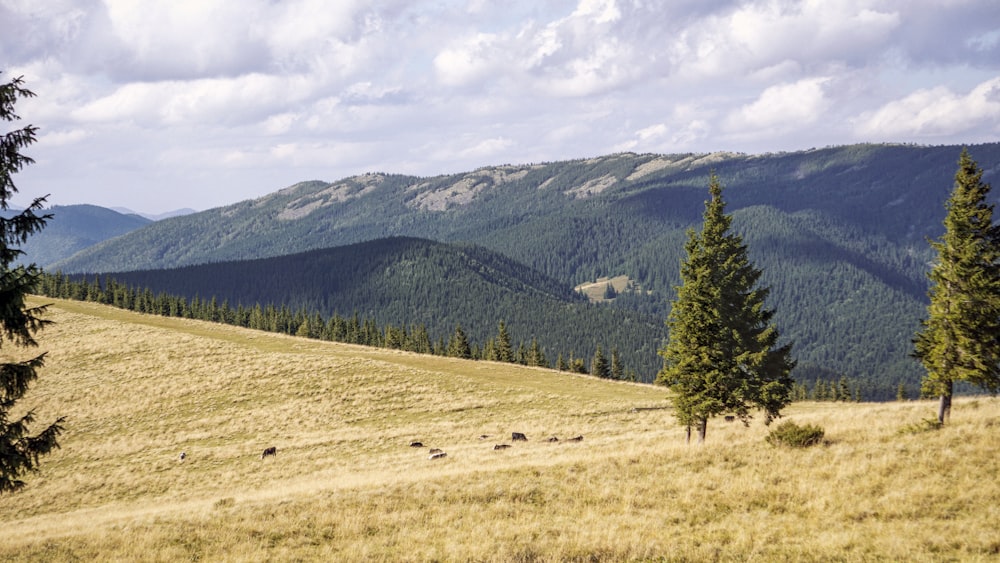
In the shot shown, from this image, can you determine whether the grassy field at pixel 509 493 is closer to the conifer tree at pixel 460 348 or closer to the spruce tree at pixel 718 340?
the spruce tree at pixel 718 340

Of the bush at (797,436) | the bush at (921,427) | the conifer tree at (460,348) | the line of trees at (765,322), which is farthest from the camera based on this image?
the conifer tree at (460,348)

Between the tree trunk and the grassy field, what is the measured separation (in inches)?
25.0

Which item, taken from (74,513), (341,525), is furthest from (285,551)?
(74,513)

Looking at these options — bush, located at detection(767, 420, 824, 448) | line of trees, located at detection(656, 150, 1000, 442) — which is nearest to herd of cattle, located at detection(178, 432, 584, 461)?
line of trees, located at detection(656, 150, 1000, 442)

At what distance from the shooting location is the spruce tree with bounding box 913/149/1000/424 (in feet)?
81.7

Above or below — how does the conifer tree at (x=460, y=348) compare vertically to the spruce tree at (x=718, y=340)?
below

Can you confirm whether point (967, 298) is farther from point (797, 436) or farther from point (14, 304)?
point (14, 304)

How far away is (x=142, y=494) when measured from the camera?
117 feet

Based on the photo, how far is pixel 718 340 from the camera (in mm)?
28938

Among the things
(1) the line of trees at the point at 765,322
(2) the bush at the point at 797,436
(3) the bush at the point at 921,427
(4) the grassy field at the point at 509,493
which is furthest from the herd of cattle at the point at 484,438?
(3) the bush at the point at 921,427

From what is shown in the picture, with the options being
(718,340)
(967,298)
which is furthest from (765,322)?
(967,298)

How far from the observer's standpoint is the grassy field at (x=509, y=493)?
1406 centimetres

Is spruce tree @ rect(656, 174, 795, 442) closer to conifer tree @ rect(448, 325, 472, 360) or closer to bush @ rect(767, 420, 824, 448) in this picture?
bush @ rect(767, 420, 824, 448)

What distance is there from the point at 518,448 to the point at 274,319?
124518 mm
